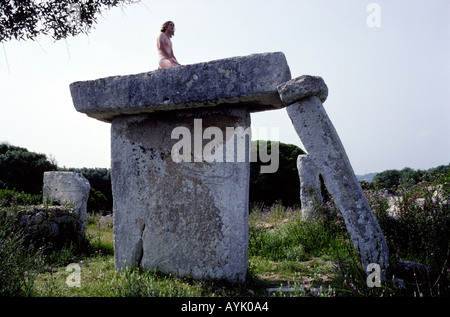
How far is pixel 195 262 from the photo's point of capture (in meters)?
3.25

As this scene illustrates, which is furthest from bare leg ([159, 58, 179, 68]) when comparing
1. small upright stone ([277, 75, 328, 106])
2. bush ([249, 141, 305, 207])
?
bush ([249, 141, 305, 207])

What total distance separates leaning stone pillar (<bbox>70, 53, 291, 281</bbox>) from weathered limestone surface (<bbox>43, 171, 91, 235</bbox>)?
2.88 m

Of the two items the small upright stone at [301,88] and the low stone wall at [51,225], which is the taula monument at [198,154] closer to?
the small upright stone at [301,88]

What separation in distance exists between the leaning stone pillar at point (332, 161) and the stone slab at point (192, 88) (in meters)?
0.21

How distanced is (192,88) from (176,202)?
1161mm

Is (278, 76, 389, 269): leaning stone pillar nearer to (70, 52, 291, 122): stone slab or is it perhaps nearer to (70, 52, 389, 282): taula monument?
(70, 52, 389, 282): taula monument

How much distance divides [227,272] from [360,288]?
121cm

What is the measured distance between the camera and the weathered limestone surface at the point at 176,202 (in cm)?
318

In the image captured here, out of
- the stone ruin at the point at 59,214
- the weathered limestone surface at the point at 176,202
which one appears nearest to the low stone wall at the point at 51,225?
the stone ruin at the point at 59,214

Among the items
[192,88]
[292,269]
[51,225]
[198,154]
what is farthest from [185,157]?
[51,225]

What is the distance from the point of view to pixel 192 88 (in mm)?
3098

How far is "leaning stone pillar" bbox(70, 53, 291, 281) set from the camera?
305cm
